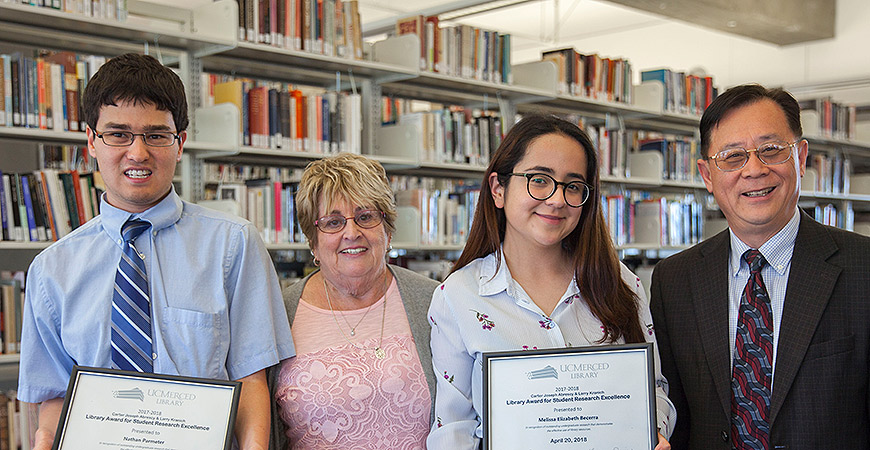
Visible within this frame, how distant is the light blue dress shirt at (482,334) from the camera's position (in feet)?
5.84

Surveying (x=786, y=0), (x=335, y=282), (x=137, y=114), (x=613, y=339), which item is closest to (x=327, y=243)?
(x=335, y=282)

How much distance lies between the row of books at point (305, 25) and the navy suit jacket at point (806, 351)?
278 cm

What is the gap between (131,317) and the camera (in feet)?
5.56

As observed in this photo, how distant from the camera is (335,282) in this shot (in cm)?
214

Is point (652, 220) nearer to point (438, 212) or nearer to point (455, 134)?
point (455, 134)

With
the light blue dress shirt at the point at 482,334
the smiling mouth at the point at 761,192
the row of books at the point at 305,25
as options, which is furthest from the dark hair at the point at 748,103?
the row of books at the point at 305,25

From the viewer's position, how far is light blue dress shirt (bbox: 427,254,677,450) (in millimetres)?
1779

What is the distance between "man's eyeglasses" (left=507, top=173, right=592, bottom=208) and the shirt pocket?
79 cm

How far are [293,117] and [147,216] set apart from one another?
2454 mm

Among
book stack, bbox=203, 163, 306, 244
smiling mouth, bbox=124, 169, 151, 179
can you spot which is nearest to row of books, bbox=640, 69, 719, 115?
book stack, bbox=203, 163, 306, 244

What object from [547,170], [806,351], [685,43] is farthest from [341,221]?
[685,43]

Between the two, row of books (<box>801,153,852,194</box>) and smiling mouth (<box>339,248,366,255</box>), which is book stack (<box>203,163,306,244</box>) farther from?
row of books (<box>801,153,852,194</box>)

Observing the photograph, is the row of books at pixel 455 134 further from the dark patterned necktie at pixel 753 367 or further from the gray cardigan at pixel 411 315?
the dark patterned necktie at pixel 753 367

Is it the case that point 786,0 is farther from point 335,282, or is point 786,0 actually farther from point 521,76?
point 335,282
